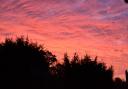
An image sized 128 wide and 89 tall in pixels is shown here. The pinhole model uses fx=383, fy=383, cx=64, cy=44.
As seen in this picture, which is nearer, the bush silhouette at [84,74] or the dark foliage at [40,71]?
the dark foliage at [40,71]

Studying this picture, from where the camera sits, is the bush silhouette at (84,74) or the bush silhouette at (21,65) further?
the bush silhouette at (84,74)

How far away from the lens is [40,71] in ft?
141

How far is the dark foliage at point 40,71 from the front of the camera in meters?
38.4

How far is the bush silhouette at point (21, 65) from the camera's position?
125ft

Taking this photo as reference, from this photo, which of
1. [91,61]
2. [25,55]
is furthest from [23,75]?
[91,61]

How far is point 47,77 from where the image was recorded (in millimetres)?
42969

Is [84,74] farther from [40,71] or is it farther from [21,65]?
[21,65]

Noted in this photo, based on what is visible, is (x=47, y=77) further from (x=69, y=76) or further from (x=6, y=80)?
(x=6, y=80)

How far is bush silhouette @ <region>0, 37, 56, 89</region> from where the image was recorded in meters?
38.1

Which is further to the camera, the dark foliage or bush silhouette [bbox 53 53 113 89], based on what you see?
bush silhouette [bbox 53 53 113 89]

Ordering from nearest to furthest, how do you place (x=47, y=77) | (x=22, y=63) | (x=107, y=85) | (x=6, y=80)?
(x=6, y=80), (x=22, y=63), (x=47, y=77), (x=107, y=85)

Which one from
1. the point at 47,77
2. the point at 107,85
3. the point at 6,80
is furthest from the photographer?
the point at 107,85

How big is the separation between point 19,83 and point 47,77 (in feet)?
18.4

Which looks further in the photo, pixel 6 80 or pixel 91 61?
pixel 91 61
